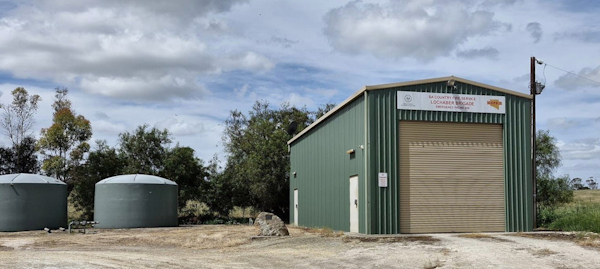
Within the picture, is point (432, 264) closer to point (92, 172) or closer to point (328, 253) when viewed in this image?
point (328, 253)

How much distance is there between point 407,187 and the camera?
19750 mm

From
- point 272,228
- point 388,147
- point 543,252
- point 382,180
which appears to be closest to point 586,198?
point 388,147

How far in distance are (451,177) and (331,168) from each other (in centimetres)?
569

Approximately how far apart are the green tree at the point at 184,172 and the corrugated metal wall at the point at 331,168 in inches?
346

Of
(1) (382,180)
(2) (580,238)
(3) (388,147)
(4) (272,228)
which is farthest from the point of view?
(3) (388,147)

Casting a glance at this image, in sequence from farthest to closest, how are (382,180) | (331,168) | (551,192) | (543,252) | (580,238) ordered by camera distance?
(551,192), (331,168), (382,180), (580,238), (543,252)

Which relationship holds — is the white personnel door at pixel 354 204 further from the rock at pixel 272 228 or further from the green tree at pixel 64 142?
the green tree at pixel 64 142

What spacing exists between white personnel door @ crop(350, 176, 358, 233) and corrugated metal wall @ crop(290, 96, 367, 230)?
0.38 m

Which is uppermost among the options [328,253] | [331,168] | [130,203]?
[331,168]

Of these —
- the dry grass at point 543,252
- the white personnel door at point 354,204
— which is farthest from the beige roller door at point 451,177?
the dry grass at point 543,252

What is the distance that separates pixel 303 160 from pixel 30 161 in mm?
29522

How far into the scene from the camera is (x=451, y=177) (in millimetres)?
20234

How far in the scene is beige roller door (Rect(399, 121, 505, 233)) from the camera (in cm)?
1978

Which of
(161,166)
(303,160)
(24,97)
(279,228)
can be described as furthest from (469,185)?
(24,97)
